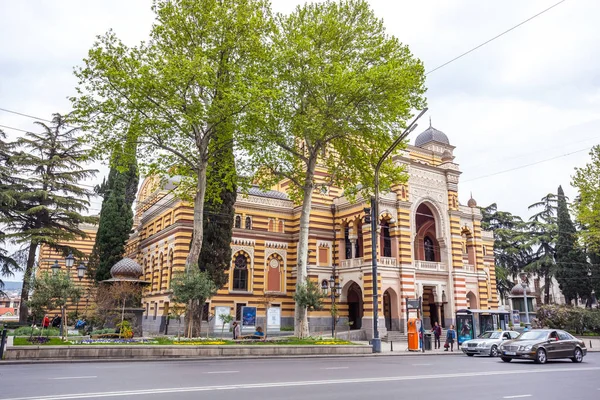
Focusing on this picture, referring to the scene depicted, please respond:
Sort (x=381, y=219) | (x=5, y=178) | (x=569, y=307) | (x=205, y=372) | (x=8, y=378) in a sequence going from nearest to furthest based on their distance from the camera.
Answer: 1. (x=8, y=378)
2. (x=205, y=372)
3. (x=5, y=178)
4. (x=381, y=219)
5. (x=569, y=307)

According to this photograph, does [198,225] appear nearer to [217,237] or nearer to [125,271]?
[217,237]

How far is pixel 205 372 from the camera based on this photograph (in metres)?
12.6

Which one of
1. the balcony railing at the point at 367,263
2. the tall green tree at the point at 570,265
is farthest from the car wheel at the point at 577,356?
the tall green tree at the point at 570,265

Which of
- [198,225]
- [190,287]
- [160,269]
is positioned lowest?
[190,287]

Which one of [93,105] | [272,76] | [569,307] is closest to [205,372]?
[93,105]

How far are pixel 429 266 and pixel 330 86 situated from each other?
2040cm

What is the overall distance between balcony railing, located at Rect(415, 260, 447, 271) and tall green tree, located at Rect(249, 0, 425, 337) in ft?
42.8

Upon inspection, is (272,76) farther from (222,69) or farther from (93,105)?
(93,105)

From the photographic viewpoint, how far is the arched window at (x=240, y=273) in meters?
34.9

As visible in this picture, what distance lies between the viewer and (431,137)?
1785 inches

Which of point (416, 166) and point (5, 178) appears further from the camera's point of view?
point (416, 166)

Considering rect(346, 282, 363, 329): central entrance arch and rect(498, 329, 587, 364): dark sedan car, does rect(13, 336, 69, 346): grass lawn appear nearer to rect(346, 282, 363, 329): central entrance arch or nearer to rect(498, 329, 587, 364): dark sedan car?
rect(498, 329, 587, 364): dark sedan car

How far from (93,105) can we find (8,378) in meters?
13.6

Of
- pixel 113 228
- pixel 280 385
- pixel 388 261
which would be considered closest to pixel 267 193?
pixel 388 261
